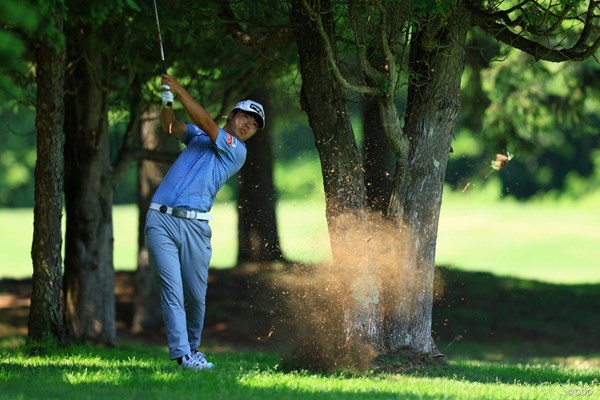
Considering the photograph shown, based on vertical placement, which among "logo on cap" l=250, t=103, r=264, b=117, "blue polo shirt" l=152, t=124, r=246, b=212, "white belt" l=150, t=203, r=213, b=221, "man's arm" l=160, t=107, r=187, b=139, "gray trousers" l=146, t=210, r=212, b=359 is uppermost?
"logo on cap" l=250, t=103, r=264, b=117

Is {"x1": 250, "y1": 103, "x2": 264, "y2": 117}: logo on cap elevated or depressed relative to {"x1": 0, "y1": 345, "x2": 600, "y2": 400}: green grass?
elevated

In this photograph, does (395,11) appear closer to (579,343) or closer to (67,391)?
(67,391)

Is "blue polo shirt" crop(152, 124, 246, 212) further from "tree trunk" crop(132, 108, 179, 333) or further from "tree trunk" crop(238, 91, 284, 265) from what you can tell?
"tree trunk" crop(132, 108, 179, 333)

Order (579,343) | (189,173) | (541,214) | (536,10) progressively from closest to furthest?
(189,173) → (536,10) → (579,343) → (541,214)

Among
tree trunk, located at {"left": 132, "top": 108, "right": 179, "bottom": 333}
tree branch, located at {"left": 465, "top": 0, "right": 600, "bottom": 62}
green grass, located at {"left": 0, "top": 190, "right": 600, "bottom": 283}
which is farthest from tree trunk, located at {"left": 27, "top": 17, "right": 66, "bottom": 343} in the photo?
green grass, located at {"left": 0, "top": 190, "right": 600, "bottom": 283}

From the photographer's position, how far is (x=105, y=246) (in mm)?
14180

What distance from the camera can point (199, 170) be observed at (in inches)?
352

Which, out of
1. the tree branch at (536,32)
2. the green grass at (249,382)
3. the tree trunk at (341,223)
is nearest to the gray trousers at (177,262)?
the green grass at (249,382)

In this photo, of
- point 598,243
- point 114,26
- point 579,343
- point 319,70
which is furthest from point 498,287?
point 598,243

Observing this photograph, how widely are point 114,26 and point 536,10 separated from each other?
16.7 feet

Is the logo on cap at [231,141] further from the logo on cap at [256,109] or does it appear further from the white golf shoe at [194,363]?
the white golf shoe at [194,363]

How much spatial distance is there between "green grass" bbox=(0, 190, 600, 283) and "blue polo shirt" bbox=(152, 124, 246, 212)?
2092 cm

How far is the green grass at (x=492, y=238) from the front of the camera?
37844 mm

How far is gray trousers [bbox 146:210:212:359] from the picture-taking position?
28.6 ft
